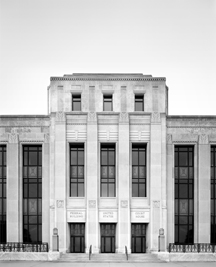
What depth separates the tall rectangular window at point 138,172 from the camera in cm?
3189

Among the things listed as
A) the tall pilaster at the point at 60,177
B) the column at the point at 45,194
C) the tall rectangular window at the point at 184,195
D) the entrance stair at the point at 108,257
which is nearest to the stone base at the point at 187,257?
the entrance stair at the point at 108,257

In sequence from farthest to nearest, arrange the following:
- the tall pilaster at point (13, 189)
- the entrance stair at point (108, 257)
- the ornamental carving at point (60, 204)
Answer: the tall pilaster at point (13, 189), the ornamental carving at point (60, 204), the entrance stair at point (108, 257)

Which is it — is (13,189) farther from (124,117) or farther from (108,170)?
(124,117)

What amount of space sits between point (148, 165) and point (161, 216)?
460cm

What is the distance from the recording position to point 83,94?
31.8 metres

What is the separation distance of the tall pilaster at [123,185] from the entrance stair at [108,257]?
1.28 metres

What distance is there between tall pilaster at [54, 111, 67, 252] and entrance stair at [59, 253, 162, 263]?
156cm

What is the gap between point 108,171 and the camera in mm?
32000

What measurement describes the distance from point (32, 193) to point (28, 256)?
5830 millimetres

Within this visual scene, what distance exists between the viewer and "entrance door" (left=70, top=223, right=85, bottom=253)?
103 ft

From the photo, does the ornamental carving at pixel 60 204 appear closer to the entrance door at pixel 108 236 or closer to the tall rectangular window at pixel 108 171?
the tall rectangular window at pixel 108 171

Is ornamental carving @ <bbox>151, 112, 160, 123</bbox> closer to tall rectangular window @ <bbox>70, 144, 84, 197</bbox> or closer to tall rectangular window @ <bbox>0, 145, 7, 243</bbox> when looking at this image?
tall rectangular window @ <bbox>70, 144, 84, 197</bbox>

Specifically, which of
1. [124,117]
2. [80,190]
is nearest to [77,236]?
[80,190]

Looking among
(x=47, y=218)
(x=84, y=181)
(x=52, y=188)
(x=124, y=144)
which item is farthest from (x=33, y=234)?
(x=124, y=144)
